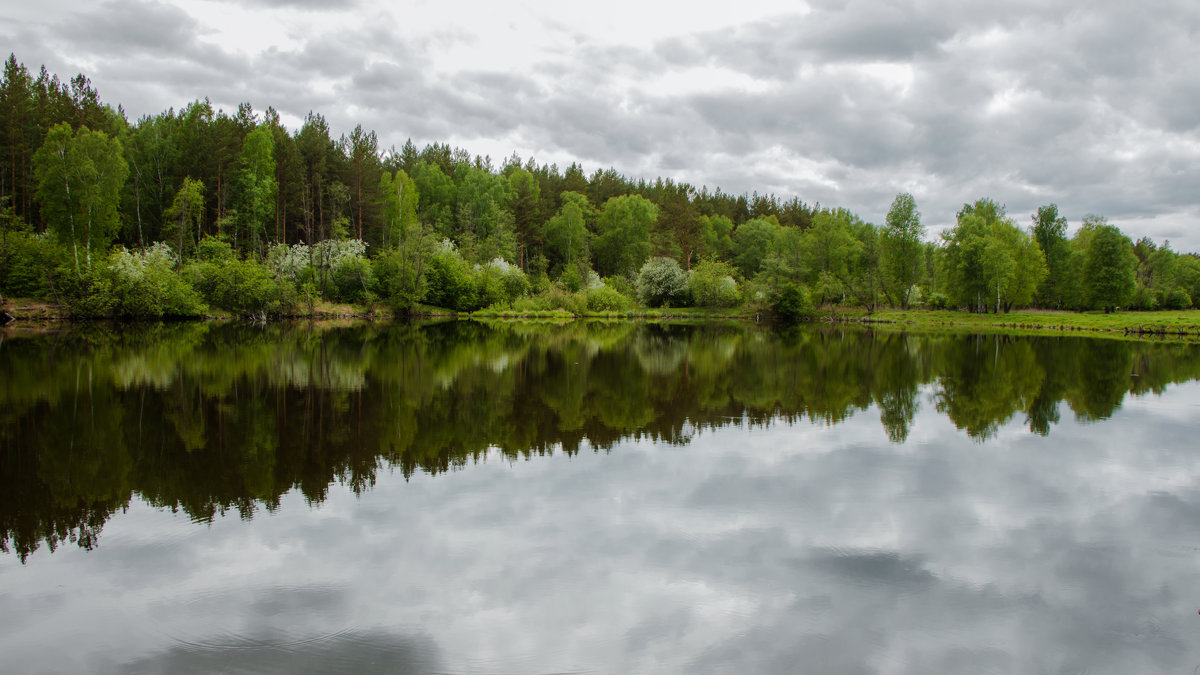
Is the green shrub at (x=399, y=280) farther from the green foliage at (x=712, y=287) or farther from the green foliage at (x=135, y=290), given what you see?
the green foliage at (x=712, y=287)

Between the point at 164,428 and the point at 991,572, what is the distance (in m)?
13.2

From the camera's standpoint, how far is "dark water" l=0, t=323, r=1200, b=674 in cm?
554

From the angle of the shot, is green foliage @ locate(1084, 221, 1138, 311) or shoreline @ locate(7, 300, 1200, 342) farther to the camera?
green foliage @ locate(1084, 221, 1138, 311)

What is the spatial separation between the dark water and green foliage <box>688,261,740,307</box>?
55.1 metres

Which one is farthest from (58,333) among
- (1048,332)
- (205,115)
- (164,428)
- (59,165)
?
(1048,332)

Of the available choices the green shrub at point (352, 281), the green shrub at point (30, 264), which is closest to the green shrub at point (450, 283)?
the green shrub at point (352, 281)

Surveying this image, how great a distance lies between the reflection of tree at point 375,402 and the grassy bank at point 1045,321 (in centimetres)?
2288

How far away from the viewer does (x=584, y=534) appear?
778 centimetres

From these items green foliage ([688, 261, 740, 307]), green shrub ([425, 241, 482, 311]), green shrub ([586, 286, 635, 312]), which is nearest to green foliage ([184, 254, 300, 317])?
green shrub ([425, 241, 482, 311])

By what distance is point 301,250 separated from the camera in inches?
2340

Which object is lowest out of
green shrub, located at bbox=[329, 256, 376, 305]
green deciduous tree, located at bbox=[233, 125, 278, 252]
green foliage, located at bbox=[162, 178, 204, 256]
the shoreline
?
the shoreline

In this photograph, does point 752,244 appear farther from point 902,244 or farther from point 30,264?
point 30,264

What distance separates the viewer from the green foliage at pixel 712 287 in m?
72.2

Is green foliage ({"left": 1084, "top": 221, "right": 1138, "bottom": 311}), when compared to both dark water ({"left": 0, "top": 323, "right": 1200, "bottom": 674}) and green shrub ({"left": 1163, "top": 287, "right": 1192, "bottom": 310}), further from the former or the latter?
dark water ({"left": 0, "top": 323, "right": 1200, "bottom": 674})
